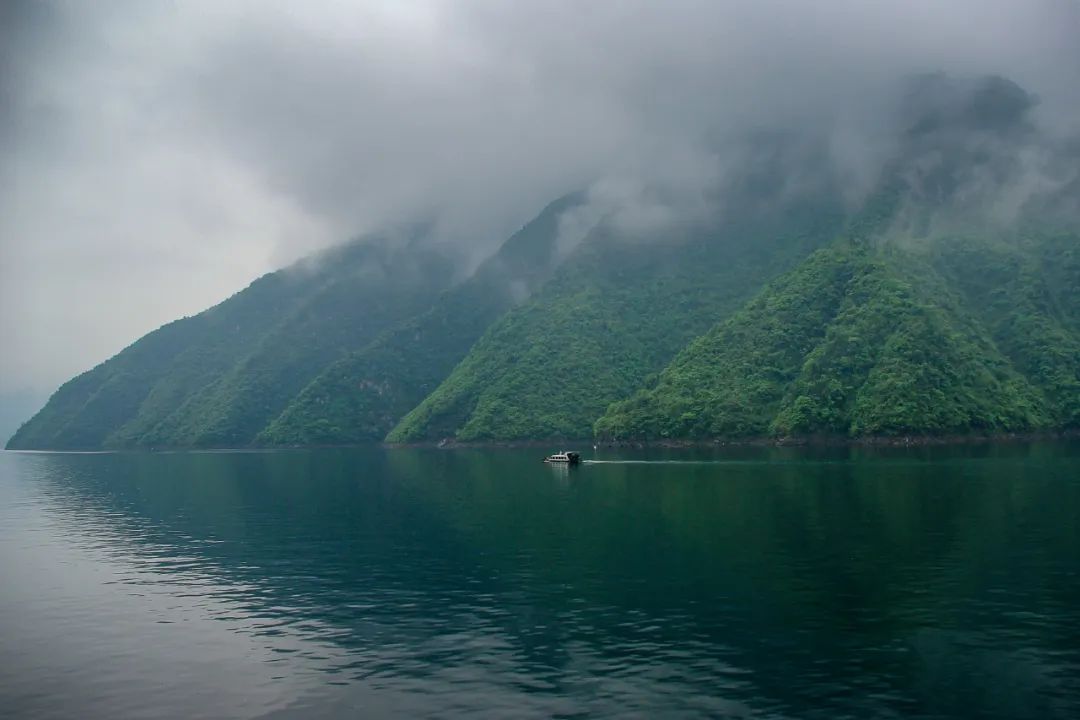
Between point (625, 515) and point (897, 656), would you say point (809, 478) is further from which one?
point (897, 656)

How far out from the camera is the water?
3562cm

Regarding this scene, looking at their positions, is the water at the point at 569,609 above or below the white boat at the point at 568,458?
below

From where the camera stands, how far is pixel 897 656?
38.6 meters

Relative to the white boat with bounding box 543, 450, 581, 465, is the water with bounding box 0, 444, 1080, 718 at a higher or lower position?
lower

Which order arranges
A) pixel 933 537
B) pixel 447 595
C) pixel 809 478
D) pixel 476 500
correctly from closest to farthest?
pixel 447 595, pixel 933 537, pixel 476 500, pixel 809 478

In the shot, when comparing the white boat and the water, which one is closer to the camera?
the water

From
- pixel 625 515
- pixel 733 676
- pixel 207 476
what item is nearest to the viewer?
pixel 733 676

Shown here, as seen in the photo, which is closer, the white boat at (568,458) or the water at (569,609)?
the water at (569,609)

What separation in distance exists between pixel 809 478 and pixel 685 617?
81.0 metres

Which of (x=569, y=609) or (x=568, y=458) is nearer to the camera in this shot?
(x=569, y=609)

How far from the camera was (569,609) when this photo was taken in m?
49.6

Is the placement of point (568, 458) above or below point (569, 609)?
above

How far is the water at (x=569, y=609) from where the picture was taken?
3562 cm

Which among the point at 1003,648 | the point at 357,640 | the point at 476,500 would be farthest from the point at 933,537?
the point at 476,500
